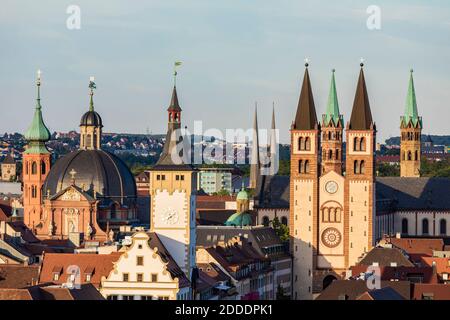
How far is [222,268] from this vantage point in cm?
11419

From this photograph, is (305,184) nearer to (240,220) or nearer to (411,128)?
(240,220)

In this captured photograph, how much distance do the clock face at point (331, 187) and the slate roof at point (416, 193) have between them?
13.3 metres

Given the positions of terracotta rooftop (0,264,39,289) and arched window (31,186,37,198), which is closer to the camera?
terracotta rooftop (0,264,39,289)

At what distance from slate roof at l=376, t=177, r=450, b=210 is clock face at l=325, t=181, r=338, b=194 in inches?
525

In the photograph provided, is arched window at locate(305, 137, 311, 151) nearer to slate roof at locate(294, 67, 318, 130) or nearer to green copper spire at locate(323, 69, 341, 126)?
slate roof at locate(294, 67, 318, 130)

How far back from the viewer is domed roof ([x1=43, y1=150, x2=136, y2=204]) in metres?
157

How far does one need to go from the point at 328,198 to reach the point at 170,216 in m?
55.0

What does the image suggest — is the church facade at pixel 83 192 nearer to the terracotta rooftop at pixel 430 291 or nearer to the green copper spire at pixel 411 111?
the green copper spire at pixel 411 111

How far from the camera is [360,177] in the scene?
491 ft

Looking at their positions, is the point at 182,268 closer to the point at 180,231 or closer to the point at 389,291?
the point at 180,231

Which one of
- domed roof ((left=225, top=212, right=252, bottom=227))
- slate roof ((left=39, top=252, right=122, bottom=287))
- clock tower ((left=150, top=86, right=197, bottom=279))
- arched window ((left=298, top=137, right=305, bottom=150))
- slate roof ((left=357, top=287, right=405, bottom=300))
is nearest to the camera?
slate roof ((left=357, top=287, right=405, bottom=300))

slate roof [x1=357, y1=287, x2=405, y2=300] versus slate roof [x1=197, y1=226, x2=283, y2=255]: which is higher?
slate roof [x1=357, y1=287, x2=405, y2=300]

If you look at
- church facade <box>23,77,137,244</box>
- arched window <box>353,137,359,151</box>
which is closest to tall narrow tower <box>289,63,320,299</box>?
arched window <box>353,137,359,151</box>

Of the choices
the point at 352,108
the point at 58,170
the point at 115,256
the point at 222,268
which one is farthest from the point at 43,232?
the point at 115,256
